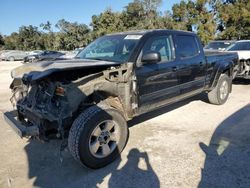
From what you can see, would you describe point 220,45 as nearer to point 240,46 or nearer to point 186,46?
point 240,46

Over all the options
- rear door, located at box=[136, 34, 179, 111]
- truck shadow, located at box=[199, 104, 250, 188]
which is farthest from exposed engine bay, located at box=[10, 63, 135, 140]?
truck shadow, located at box=[199, 104, 250, 188]

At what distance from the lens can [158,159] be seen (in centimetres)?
406

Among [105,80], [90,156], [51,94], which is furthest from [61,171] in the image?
[105,80]

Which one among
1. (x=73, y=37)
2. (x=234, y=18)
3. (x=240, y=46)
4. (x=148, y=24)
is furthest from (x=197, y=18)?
(x=73, y=37)

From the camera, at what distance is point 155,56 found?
169 inches

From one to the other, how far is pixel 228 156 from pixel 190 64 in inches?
84.2

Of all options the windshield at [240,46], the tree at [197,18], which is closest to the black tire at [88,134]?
the windshield at [240,46]

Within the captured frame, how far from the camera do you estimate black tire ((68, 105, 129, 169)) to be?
3.60 m

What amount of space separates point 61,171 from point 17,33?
72.7 meters

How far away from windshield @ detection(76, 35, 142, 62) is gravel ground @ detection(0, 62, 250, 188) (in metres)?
1.51

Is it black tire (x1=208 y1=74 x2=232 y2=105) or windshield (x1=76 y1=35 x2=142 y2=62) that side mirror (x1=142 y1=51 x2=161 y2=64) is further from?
black tire (x1=208 y1=74 x2=232 y2=105)

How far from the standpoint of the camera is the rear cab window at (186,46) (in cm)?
534

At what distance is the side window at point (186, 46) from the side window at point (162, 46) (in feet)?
0.78

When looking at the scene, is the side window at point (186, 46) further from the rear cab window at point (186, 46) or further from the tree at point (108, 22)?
the tree at point (108, 22)
